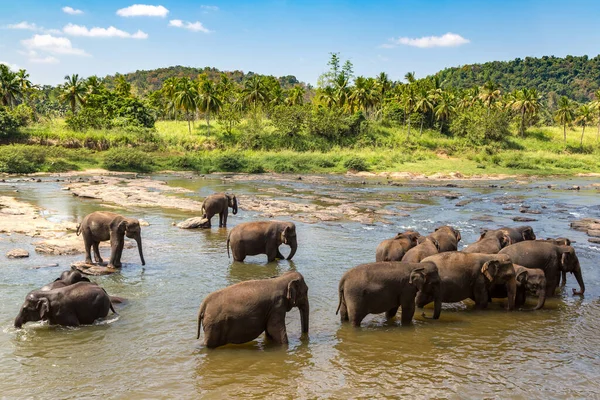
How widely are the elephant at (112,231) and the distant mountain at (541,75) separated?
157 m

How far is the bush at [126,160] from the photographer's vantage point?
184 ft

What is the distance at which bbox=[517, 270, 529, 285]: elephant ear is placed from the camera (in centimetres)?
1156

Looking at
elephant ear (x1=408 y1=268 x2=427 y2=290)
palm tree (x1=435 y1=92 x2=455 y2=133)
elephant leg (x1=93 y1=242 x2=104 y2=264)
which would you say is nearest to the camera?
elephant ear (x1=408 y1=268 x2=427 y2=290)

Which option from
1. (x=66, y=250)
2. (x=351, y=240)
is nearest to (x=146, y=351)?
(x=66, y=250)

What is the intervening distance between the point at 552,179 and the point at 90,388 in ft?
181

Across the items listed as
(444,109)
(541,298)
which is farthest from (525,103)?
(541,298)

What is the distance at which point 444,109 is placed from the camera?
81125mm

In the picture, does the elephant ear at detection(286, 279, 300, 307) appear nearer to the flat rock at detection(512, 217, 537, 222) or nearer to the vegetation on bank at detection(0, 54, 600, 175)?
the flat rock at detection(512, 217, 537, 222)

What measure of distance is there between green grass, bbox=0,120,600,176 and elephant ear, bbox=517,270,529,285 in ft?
154

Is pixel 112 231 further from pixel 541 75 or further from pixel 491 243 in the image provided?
pixel 541 75

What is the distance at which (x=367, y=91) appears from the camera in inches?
3342

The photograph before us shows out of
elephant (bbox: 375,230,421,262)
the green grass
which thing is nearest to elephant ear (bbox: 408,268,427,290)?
elephant (bbox: 375,230,421,262)

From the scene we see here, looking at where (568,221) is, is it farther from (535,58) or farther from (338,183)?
(535,58)

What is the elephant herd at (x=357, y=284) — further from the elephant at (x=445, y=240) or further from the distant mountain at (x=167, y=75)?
the distant mountain at (x=167, y=75)
